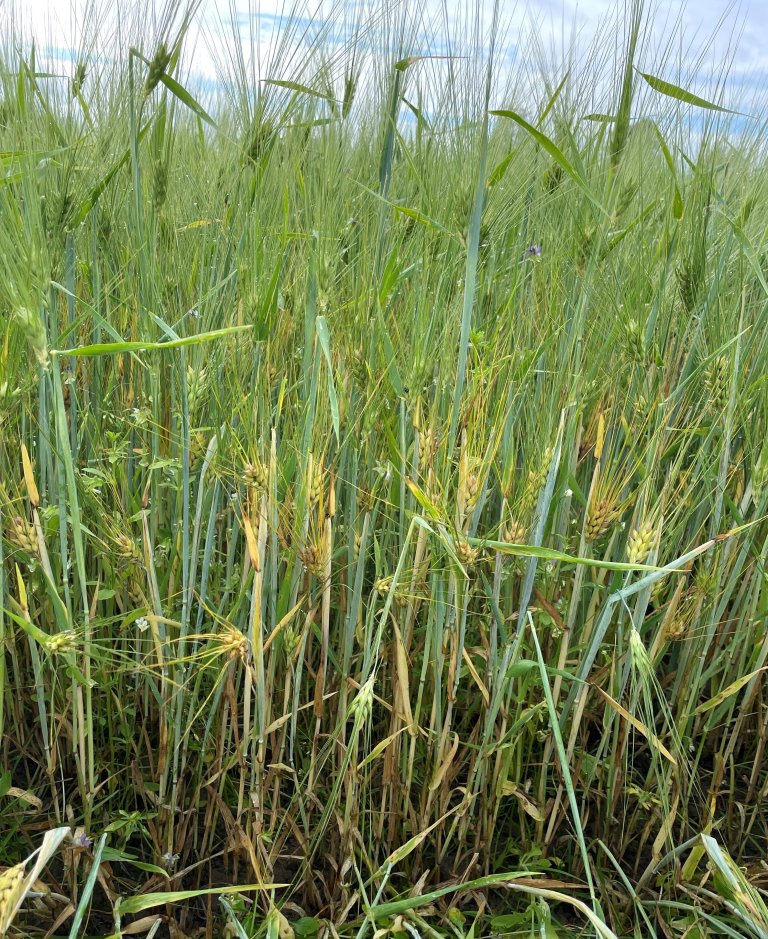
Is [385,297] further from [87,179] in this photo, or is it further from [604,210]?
[87,179]

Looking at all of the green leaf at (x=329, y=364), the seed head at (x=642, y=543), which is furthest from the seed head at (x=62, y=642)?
the seed head at (x=642, y=543)

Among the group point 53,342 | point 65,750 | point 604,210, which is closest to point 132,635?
point 65,750

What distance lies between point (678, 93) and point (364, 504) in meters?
0.66

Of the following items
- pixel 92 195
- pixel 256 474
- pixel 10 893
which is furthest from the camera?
pixel 92 195

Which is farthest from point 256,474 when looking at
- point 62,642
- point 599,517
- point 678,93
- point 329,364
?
point 678,93

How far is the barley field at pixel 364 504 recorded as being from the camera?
35.7 inches

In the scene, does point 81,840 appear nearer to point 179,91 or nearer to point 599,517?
point 599,517

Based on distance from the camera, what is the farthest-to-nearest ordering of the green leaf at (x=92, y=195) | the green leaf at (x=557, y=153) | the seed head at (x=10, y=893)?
1. the green leaf at (x=92, y=195)
2. the green leaf at (x=557, y=153)
3. the seed head at (x=10, y=893)

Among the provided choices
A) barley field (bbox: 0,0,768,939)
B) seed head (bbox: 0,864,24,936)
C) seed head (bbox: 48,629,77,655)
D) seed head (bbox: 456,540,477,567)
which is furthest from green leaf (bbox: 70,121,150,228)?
seed head (bbox: 0,864,24,936)

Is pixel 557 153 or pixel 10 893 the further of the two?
pixel 557 153

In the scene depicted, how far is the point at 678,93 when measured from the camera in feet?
3.39

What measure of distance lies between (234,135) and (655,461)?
2.29ft

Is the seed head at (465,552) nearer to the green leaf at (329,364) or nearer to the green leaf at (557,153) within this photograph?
the green leaf at (329,364)

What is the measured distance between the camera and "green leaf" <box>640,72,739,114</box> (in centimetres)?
98
